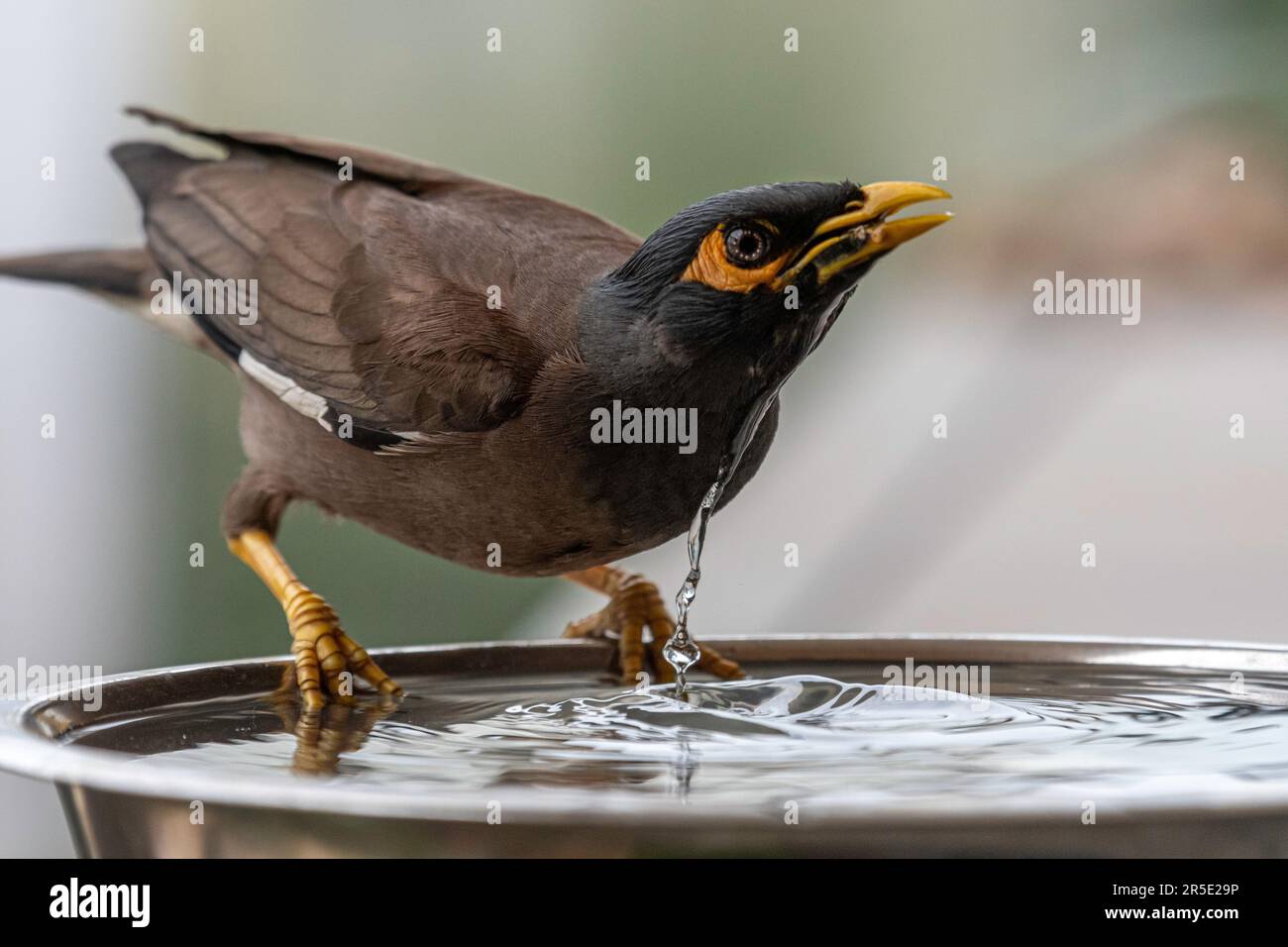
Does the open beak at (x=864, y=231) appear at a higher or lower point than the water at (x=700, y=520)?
higher

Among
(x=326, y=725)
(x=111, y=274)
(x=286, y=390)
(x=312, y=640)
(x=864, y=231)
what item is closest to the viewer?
(x=326, y=725)

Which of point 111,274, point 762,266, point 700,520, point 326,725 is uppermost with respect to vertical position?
point 111,274

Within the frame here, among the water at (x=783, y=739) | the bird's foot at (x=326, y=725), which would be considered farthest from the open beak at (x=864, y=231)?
the bird's foot at (x=326, y=725)

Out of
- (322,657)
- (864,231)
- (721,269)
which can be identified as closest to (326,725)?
(322,657)

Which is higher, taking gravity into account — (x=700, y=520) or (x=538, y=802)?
(x=700, y=520)

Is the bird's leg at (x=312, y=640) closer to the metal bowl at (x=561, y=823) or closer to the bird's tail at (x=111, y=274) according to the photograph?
the bird's tail at (x=111, y=274)

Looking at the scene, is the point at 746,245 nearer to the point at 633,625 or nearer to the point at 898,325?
the point at 633,625

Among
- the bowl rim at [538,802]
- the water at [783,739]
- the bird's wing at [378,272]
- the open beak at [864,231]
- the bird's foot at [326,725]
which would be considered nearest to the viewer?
the bowl rim at [538,802]
